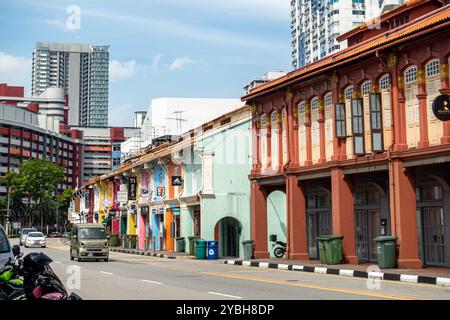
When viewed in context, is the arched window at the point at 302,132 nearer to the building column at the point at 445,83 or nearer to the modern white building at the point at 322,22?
the building column at the point at 445,83

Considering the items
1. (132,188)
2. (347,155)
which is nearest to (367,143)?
(347,155)

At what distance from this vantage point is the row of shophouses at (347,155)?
23375 millimetres

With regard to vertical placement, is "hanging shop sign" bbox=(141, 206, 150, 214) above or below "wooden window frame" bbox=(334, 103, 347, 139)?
below

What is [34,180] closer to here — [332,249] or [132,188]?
[132,188]

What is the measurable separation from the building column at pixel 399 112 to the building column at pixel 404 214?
A: 75 cm

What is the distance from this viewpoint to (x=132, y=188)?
5547 cm

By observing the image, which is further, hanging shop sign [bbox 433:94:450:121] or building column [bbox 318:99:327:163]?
building column [bbox 318:99:327:163]

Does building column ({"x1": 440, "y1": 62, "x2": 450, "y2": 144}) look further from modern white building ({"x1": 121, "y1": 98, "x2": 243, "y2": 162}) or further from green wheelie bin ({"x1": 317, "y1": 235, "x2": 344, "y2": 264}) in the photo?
modern white building ({"x1": 121, "y1": 98, "x2": 243, "y2": 162})

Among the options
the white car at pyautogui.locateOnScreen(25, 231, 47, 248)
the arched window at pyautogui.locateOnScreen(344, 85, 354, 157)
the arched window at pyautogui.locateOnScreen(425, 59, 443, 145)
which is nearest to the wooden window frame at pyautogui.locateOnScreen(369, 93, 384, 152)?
the arched window at pyautogui.locateOnScreen(344, 85, 354, 157)

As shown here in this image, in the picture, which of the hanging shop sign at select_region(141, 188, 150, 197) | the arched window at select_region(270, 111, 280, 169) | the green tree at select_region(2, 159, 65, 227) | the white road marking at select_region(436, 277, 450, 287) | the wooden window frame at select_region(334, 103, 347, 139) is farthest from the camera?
the green tree at select_region(2, 159, 65, 227)

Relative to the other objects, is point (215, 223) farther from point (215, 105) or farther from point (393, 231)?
point (215, 105)

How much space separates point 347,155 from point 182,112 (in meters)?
47.1

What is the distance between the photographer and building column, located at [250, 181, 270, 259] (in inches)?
1325

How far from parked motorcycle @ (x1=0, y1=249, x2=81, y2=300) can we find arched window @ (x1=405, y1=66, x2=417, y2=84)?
17.6m
